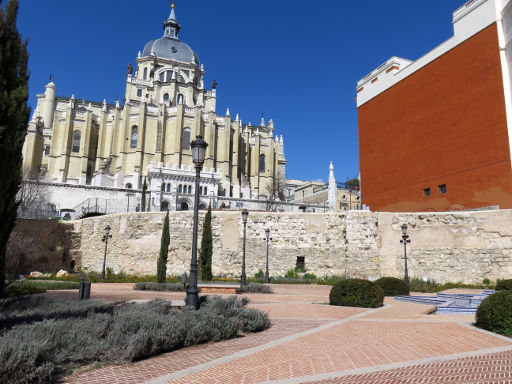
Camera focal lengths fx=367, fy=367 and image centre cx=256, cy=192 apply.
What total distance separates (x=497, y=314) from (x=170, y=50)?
236 ft

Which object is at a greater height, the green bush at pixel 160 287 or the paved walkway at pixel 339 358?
the green bush at pixel 160 287

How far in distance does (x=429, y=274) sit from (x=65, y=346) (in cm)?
2099

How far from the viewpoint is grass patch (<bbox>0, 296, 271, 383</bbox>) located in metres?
3.95

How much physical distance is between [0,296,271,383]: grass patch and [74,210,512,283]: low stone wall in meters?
16.6

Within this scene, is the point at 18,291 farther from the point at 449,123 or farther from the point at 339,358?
the point at 449,123

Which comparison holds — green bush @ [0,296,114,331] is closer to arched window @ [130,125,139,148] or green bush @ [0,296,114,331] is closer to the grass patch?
the grass patch

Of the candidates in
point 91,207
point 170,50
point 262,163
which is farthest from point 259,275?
point 170,50

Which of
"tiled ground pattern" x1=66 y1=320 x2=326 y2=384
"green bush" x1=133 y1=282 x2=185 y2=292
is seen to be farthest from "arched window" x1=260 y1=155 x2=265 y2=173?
"tiled ground pattern" x1=66 y1=320 x2=326 y2=384

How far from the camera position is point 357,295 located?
11.0m

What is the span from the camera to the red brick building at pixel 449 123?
2072cm

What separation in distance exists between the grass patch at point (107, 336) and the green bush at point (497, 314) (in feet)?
14.1

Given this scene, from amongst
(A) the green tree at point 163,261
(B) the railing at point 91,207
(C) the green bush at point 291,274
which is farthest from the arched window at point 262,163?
(A) the green tree at point 163,261

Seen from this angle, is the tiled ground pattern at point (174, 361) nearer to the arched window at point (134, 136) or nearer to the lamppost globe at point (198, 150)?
the lamppost globe at point (198, 150)

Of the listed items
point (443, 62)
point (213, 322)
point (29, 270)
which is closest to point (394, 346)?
point (213, 322)
